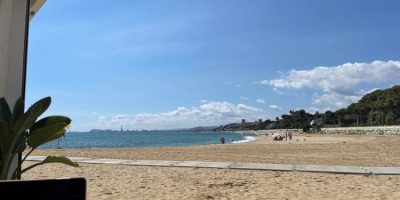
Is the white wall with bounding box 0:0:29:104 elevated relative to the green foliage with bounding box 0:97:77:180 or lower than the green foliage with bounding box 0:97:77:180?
elevated

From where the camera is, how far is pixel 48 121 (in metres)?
3.88

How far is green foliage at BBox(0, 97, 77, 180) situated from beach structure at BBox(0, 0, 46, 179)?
80 centimetres

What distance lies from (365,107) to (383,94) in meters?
6.03

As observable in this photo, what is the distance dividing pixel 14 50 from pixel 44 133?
1.30 metres

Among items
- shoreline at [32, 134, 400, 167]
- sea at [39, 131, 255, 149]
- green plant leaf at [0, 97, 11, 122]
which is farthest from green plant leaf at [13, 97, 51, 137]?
sea at [39, 131, 255, 149]

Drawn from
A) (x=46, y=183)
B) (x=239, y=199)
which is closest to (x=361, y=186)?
(x=239, y=199)

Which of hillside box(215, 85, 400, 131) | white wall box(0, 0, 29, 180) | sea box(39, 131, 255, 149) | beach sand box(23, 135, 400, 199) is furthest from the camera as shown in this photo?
hillside box(215, 85, 400, 131)

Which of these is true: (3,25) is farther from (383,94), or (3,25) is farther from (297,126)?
(297,126)

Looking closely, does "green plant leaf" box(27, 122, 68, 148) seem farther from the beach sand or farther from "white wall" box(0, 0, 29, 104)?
the beach sand

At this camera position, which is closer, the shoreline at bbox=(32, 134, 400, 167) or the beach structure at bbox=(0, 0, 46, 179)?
the beach structure at bbox=(0, 0, 46, 179)

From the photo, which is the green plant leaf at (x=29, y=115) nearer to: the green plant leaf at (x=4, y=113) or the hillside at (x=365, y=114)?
the green plant leaf at (x=4, y=113)

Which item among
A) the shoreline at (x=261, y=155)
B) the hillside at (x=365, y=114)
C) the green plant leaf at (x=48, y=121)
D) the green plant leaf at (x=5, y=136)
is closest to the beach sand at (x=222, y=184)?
the green plant leaf at (x=48, y=121)

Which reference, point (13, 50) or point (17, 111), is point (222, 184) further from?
point (17, 111)

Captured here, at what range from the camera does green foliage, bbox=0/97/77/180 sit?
3.61 metres
